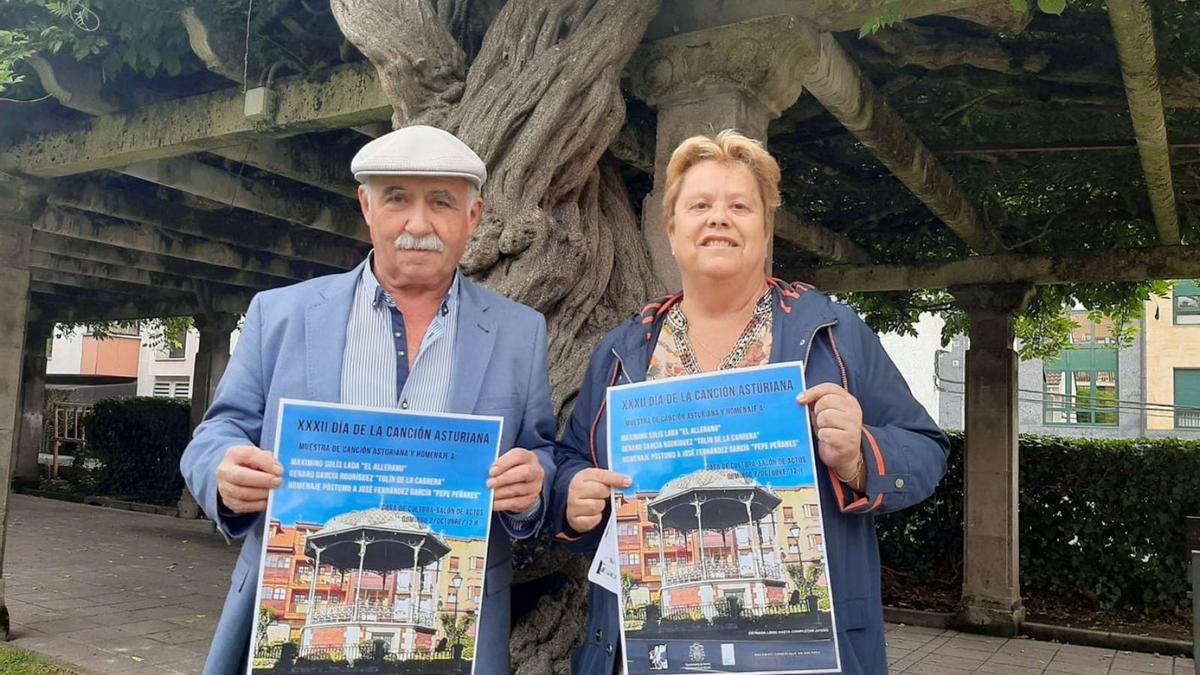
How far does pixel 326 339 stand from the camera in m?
1.88

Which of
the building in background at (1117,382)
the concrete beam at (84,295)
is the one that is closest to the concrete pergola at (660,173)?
the concrete beam at (84,295)

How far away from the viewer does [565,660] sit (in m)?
2.77

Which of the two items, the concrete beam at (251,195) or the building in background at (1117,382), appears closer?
the concrete beam at (251,195)

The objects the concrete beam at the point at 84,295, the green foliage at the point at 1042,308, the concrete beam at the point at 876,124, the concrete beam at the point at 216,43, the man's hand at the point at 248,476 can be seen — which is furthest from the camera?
the concrete beam at the point at 84,295

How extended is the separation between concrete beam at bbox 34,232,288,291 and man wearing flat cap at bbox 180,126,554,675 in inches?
396

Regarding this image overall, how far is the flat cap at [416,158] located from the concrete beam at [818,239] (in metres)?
5.18

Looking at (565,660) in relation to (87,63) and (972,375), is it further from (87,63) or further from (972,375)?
(972,375)

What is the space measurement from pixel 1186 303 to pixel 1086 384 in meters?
3.89

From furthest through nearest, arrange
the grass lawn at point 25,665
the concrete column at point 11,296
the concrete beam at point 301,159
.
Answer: the concrete column at point 11,296
the concrete beam at point 301,159
the grass lawn at point 25,665

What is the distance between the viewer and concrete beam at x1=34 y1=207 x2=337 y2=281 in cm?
930

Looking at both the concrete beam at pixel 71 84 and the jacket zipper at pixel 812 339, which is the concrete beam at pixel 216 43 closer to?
the concrete beam at pixel 71 84

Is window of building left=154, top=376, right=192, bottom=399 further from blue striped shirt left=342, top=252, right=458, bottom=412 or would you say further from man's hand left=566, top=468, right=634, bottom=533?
man's hand left=566, top=468, right=634, bottom=533

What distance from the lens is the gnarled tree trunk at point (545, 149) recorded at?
2824 mm

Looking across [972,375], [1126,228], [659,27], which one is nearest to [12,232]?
[659,27]
